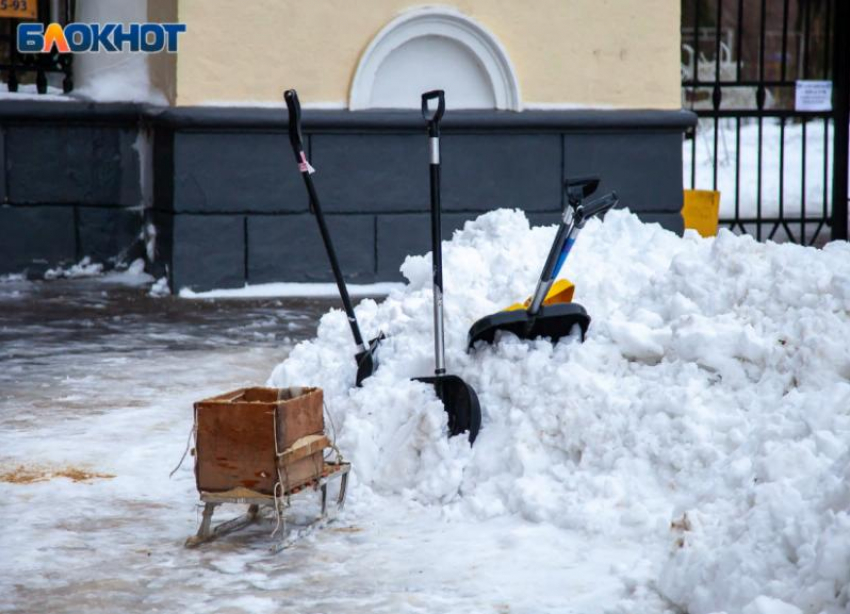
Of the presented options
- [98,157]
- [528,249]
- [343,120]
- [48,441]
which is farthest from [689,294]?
[98,157]

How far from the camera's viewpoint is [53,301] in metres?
10.4

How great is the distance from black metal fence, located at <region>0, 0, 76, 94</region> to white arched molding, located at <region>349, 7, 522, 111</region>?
271cm

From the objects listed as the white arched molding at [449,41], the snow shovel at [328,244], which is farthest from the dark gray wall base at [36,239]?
the snow shovel at [328,244]

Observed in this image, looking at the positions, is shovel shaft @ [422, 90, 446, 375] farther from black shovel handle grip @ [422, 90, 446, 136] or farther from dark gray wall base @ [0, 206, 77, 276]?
dark gray wall base @ [0, 206, 77, 276]

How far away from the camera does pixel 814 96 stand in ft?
40.2

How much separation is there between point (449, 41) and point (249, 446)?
6779 mm

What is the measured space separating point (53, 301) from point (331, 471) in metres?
6.00

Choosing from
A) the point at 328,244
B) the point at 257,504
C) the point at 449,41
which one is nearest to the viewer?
the point at 257,504

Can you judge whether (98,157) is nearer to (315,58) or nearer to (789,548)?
(315,58)

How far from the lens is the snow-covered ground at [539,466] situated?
3.96 metres

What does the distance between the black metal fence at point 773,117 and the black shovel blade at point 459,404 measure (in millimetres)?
6022

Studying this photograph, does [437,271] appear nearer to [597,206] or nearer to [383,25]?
[597,206]

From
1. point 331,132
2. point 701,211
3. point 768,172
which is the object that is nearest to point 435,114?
point 331,132

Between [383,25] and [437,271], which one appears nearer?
[437,271]
